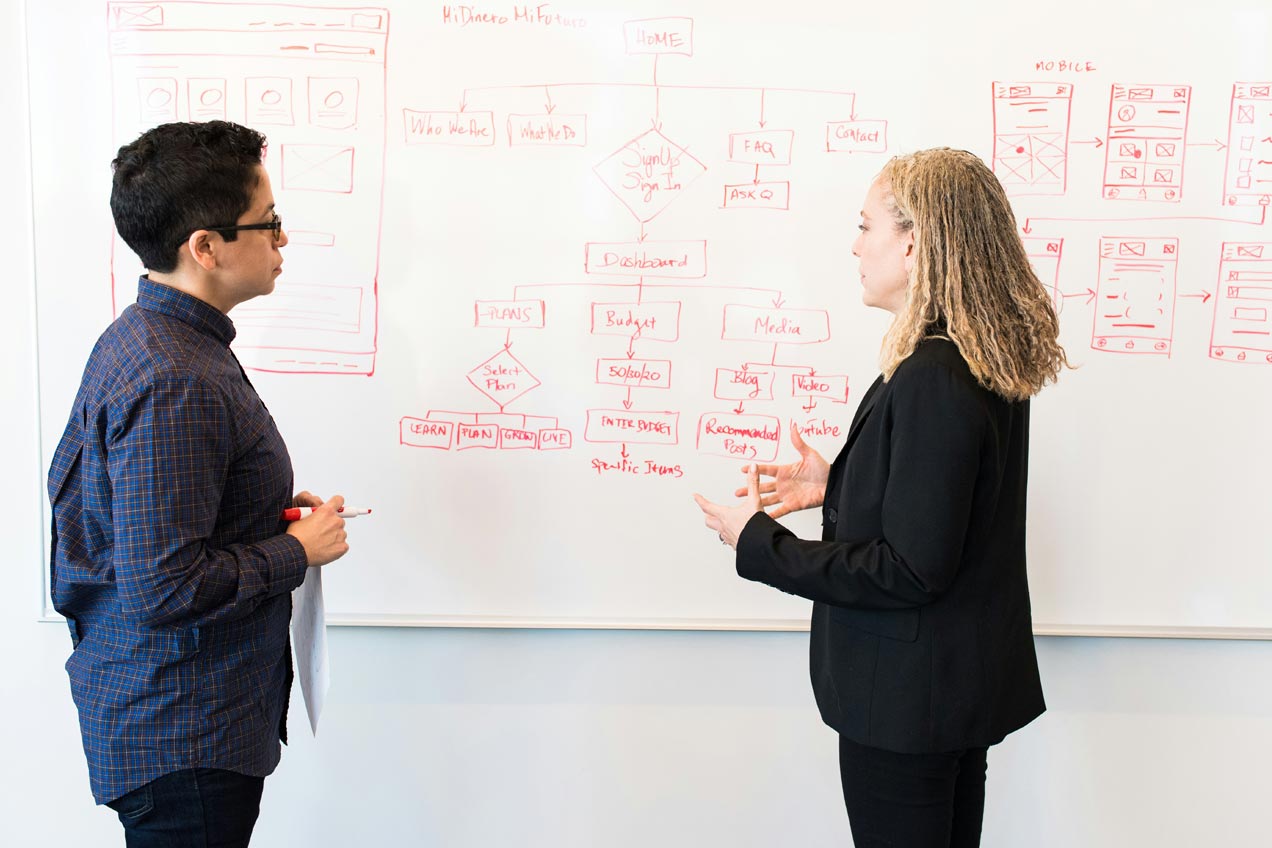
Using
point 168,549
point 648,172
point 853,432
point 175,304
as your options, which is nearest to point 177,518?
point 168,549

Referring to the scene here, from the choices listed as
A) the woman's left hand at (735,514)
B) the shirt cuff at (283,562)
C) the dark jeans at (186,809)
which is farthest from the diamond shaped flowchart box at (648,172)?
the dark jeans at (186,809)

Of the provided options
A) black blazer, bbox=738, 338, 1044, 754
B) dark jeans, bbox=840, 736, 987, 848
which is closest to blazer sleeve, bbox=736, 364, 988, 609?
black blazer, bbox=738, 338, 1044, 754

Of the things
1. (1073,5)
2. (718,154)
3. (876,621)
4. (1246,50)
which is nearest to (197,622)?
(876,621)

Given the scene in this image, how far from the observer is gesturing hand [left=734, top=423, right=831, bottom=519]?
183cm

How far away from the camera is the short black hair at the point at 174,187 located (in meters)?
1.37

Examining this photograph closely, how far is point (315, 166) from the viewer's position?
209 cm

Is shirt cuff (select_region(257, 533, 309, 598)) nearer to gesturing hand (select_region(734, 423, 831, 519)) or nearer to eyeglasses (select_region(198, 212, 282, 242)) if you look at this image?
eyeglasses (select_region(198, 212, 282, 242))

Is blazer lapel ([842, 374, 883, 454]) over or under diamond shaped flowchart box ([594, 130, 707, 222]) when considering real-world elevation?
under

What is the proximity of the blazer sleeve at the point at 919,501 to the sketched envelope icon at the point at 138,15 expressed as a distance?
1727 millimetres

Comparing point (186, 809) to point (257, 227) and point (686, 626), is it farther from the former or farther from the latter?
point (686, 626)

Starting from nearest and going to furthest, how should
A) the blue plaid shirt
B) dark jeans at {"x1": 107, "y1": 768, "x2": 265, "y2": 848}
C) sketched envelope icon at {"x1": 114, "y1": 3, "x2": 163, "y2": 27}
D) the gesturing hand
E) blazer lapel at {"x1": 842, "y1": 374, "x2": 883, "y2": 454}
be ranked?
the blue plaid shirt → dark jeans at {"x1": 107, "y1": 768, "x2": 265, "y2": 848} → blazer lapel at {"x1": 842, "y1": 374, "x2": 883, "y2": 454} → the gesturing hand → sketched envelope icon at {"x1": 114, "y1": 3, "x2": 163, "y2": 27}

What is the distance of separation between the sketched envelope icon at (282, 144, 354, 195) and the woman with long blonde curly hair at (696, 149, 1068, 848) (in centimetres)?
116

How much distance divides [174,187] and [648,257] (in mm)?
1016

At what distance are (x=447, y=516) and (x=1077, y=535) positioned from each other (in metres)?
1.44
